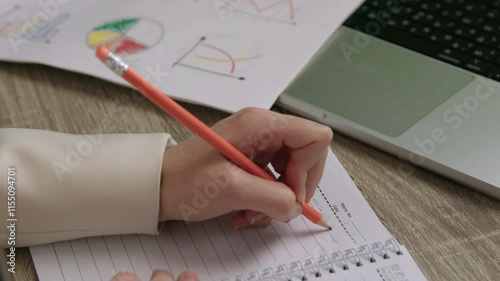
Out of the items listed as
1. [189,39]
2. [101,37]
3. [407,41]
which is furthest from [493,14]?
[101,37]

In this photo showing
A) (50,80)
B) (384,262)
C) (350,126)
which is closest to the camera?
(384,262)

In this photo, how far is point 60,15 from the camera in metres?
0.87

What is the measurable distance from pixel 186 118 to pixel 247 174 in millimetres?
74

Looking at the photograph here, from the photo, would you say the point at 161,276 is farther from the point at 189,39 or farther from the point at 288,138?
the point at 189,39

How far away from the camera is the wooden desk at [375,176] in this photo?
0.56 metres

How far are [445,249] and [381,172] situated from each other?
107 millimetres

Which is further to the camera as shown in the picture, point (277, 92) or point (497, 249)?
point (277, 92)

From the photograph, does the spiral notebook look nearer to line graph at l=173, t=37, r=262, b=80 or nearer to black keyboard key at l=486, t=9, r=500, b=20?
line graph at l=173, t=37, r=262, b=80

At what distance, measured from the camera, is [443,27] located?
31.0 inches

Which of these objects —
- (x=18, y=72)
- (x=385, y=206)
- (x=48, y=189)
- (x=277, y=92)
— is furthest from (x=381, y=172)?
(x=18, y=72)

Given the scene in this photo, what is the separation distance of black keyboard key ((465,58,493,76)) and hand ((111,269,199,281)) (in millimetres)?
401

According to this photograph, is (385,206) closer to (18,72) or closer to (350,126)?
(350,126)

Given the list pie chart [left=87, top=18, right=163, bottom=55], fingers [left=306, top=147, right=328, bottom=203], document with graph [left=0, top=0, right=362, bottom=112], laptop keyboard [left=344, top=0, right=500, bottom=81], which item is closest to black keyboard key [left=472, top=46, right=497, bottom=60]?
laptop keyboard [left=344, top=0, right=500, bottom=81]

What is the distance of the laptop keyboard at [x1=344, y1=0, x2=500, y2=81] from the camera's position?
74 centimetres
